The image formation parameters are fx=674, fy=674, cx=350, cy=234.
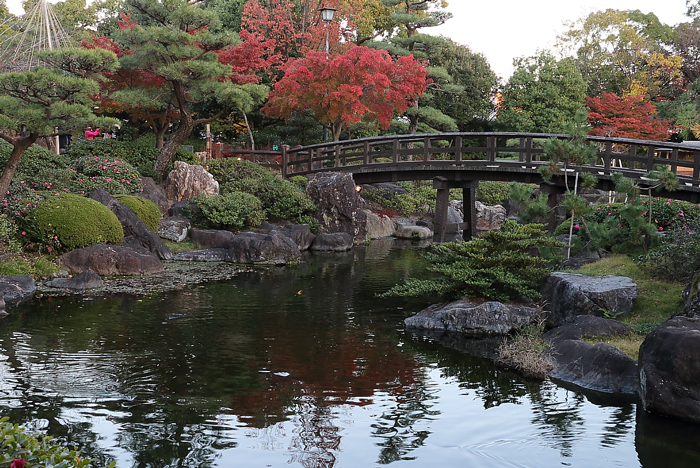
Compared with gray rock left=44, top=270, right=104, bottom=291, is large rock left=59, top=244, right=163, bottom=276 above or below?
above

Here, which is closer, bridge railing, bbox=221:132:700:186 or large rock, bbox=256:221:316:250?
bridge railing, bbox=221:132:700:186

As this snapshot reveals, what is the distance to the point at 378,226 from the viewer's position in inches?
1002

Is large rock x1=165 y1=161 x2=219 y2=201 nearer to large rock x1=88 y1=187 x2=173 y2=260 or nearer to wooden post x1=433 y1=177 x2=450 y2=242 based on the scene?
large rock x1=88 y1=187 x2=173 y2=260

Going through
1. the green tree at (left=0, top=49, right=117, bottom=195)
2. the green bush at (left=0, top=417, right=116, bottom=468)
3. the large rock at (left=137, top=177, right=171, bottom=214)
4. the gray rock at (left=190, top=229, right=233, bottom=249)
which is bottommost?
the green bush at (left=0, top=417, right=116, bottom=468)

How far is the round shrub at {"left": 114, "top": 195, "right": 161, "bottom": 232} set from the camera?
17891 millimetres

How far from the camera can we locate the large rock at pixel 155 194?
20.2 meters

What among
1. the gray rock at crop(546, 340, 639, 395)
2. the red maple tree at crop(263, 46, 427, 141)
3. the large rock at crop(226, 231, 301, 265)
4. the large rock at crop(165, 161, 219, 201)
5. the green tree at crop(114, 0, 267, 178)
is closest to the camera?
the gray rock at crop(546, 340, 639, 395)

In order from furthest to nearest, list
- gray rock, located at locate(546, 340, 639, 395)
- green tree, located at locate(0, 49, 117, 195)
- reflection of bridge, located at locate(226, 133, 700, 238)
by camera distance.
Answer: reflection of bridge, located at locate(226, 133, 700, 238) → green tree, located at locate(0, 49, 117, 195) → gray rock, located at locate(546, 340, 639, 395)

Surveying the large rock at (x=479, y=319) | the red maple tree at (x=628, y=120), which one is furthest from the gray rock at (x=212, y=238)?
the red maple tree at (x=628, y=120)

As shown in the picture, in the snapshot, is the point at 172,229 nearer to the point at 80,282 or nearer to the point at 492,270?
the point at 80,282

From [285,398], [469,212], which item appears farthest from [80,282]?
[469,212]

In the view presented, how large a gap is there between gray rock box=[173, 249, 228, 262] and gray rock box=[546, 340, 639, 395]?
34.4ft

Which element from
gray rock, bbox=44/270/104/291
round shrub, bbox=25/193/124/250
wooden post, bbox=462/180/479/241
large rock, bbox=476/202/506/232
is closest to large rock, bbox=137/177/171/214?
round shrub, bbox=25/193/124/250

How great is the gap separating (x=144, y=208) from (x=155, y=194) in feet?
8.34
